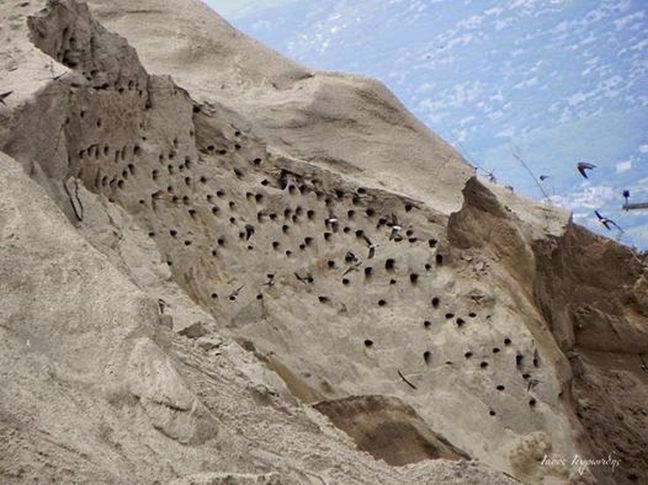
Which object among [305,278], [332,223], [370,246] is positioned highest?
[332,223]

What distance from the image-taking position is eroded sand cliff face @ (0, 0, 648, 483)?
5066 mm

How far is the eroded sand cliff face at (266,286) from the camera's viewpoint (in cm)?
507

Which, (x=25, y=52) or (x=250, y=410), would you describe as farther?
(x=25, y=52)

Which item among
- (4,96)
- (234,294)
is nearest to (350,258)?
(234,294)

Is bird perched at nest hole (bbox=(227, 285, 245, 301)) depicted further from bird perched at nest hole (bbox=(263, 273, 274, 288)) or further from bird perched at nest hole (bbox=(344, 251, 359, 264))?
bird perched at nest hole (bbox=(344, 251, 359, 264))

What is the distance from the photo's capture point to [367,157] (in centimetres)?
1133

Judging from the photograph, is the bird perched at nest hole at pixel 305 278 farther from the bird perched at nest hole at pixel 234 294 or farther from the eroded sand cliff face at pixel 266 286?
the bird perched at nest hole at pixel 234 294

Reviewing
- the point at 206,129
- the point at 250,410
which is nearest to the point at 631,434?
the point at 206,129

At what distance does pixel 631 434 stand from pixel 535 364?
2.04m

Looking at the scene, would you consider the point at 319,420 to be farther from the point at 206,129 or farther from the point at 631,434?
the point at 631,434

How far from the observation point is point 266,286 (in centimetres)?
971

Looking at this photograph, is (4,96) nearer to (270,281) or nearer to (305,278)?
(270,281)

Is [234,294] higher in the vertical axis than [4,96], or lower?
lower

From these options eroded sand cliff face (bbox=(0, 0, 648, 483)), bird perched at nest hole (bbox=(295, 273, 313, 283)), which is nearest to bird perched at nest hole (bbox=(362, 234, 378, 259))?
eroded sand cliff face (bbox=(0, 0, 648, 483))
